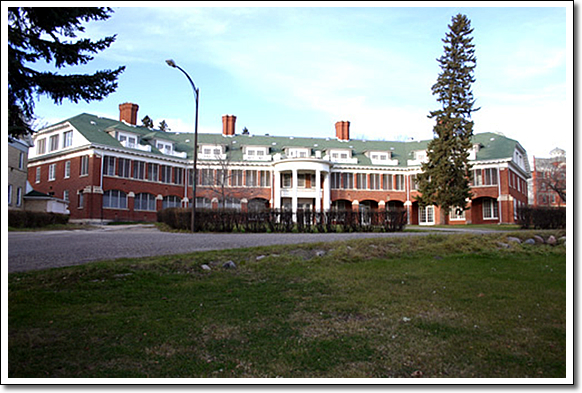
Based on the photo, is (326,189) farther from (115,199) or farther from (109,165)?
(109,165)

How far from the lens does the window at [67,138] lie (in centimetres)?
3847

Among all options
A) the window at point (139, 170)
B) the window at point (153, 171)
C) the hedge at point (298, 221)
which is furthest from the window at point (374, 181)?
the hedge at point (298, 221)

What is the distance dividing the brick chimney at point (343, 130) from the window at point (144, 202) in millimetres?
22308

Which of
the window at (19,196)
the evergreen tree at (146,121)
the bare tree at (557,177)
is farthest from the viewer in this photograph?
the evergreen tree at (146,121)

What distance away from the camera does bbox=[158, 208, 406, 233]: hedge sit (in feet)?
58.3

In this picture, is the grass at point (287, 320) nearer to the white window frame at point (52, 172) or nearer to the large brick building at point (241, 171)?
the large brick building at point (241, 171)

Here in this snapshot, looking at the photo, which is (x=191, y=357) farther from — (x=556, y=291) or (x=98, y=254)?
(x=98, y=254)

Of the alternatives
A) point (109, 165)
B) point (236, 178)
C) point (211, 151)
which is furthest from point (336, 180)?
point (109, 165)

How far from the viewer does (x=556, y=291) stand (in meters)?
6.25

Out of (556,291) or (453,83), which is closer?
(556,291)

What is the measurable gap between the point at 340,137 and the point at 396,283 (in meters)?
45.3

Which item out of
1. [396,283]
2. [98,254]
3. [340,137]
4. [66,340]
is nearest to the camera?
[66,340]

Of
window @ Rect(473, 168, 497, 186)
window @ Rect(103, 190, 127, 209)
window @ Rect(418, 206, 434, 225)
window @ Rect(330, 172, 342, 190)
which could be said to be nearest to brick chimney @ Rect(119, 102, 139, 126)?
window @ Rect(103, 190, 127, 209)
